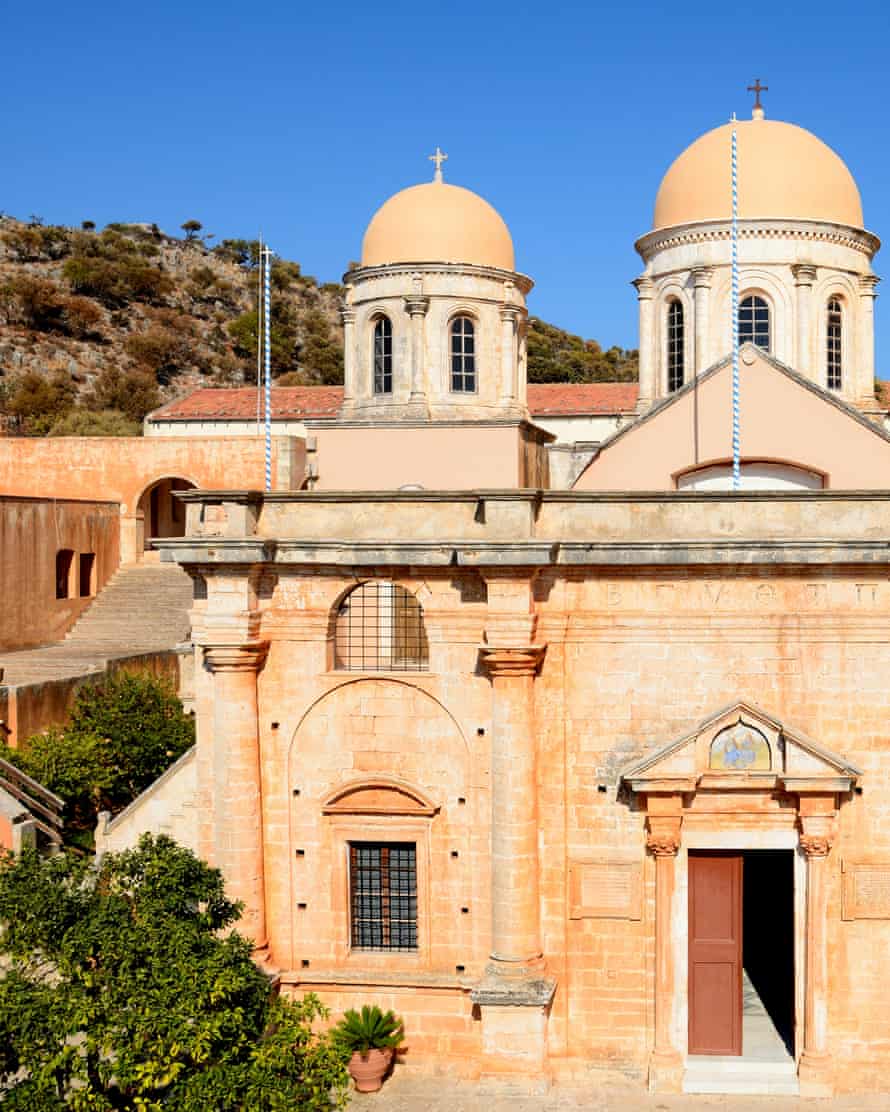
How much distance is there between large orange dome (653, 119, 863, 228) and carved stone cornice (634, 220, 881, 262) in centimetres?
12

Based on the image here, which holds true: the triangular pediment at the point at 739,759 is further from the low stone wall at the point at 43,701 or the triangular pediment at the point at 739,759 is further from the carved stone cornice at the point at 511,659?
the low stone wall at the point at 43,701

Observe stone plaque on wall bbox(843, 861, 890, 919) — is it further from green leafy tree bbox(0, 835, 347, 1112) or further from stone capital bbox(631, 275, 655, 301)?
stone capital bbox(631, 275, 655, 301)

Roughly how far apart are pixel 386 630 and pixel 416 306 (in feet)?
25.3

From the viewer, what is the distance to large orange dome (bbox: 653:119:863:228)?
70.2 feet

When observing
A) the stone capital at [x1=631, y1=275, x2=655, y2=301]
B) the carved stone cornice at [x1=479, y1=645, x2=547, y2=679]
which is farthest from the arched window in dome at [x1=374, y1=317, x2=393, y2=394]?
the carved stone cornice at [x1=479, y1=645, x2=547, y2=679]

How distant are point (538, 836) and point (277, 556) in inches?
156

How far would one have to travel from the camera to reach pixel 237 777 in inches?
514

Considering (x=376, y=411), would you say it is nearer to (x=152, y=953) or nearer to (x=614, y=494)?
(x=614, y=494)

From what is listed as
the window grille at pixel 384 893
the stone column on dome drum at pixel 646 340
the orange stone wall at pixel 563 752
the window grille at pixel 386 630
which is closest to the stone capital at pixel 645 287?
the stone column on dome drum at pixel 646 340

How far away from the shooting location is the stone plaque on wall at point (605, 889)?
1280 centimetres

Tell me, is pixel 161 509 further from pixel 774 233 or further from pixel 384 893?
pixel 384 893

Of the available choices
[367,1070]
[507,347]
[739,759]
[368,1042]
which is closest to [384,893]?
[368,1042]

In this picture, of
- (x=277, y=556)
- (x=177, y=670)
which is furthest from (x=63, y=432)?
(x=277, y=556)

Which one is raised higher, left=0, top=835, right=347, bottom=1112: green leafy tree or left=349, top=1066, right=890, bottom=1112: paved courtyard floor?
left=0, top=835, right=347, bottom=1112: green leafy tree
